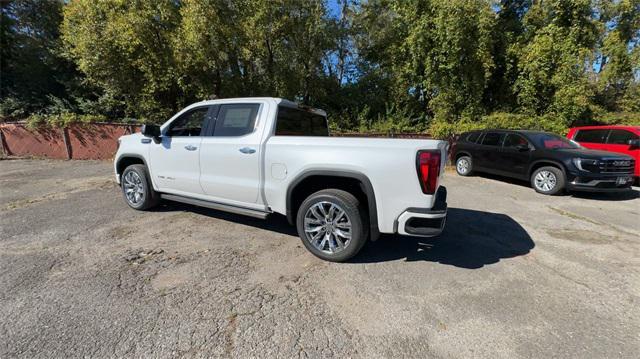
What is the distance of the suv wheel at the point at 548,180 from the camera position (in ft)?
Answer: 21.4

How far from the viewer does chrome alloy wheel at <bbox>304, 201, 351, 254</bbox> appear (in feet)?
10.4

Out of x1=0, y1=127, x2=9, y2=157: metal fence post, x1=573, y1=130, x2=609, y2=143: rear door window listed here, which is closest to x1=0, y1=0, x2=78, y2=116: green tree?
x1=0, y1=127, x2=9, y2=157: metal fence post

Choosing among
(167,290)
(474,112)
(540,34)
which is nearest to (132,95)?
(167,290)

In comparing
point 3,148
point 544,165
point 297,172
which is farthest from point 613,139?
point 3,148

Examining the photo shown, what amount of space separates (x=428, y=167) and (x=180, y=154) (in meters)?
3.42

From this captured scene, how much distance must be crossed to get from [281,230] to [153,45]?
454 inches

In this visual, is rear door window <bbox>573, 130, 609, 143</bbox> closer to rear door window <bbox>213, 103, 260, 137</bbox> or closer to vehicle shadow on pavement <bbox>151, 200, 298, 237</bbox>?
vehicle shadow on pavement <bbox>151, 200, 298, 237</bbox>

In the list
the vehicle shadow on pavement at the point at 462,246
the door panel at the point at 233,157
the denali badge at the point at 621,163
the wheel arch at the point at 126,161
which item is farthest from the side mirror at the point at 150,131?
the denali badge at the point at 621,163

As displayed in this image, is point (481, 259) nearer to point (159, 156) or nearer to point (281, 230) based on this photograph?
point (281, 230)

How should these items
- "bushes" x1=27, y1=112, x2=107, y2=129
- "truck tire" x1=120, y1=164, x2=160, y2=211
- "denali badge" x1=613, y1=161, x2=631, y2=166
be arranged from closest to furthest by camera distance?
"truck tire" x1=120, y1=164, x2=160, y2=211 < "denali badge" x1=613, y1=161, x2=631, y2=166 < "bushes" x1=27, y1=112, x2=107, y2=129

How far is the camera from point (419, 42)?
1401 centimetres

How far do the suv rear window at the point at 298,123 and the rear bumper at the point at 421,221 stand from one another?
72.6 inches

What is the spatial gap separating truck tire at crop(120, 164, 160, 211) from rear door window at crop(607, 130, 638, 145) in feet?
37.6

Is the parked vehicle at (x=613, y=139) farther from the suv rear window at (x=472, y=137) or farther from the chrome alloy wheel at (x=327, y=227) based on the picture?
the chrome alloy wheel at (x=327, y=227)
